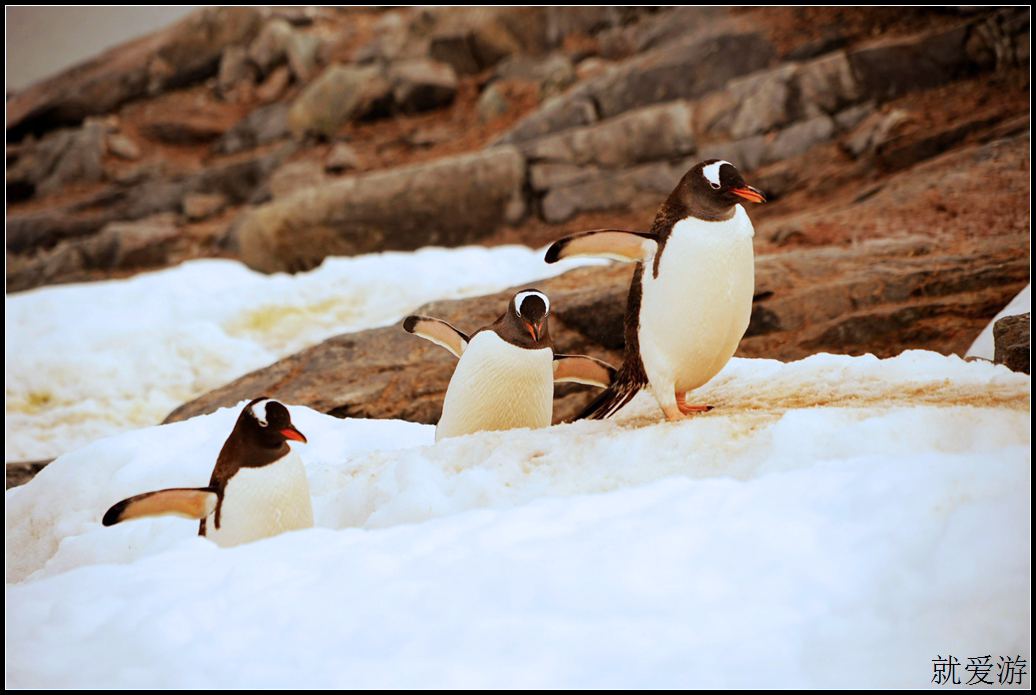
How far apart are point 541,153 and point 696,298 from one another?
7.88 metres

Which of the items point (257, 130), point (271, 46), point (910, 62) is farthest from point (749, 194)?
point (271, 46)

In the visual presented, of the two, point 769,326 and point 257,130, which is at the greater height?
point 257,130

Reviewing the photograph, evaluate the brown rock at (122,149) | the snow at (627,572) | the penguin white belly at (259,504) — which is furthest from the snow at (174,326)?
the brown rock at (122,149)

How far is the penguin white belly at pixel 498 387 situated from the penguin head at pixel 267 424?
0.89m

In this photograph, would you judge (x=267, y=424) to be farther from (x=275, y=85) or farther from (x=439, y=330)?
(x=275, y=85)

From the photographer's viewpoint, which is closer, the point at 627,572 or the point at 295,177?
the point at 627,572

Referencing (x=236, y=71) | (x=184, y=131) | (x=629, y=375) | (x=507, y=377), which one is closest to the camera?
(x=629, y=375)

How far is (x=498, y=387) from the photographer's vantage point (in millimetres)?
2895

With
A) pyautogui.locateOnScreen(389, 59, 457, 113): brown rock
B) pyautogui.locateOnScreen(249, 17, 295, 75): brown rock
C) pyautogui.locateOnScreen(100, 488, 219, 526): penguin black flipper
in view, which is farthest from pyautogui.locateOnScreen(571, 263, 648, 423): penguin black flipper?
pyautogui.locateOnScreen(249, 17, 295, 75): brown rock

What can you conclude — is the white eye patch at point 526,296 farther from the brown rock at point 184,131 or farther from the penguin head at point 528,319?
the brown rock at point 184,131

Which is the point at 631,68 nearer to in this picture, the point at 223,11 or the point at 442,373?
the point at 442,373

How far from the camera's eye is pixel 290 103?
1591 centimetres

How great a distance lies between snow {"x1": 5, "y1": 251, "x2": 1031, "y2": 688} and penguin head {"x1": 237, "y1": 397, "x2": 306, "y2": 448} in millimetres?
324

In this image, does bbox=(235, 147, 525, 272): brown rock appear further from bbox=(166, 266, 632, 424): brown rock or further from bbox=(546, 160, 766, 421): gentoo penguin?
bbox=(546, 160, 766, 421): gentoo penguin
